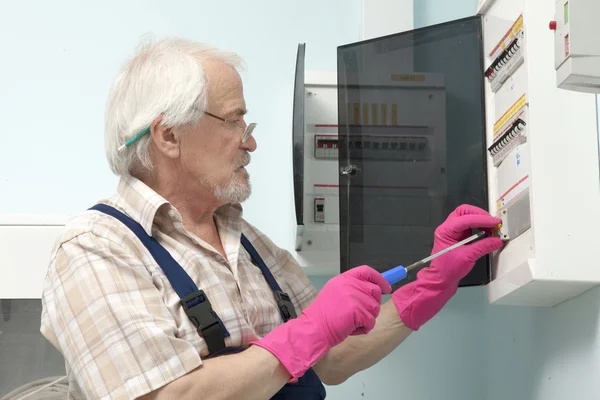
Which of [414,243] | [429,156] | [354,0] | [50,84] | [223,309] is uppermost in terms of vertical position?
[354,0]

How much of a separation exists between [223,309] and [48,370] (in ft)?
2.60

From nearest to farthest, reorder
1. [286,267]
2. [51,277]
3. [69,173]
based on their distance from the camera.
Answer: [51,277]
[286,267]
[69,173]

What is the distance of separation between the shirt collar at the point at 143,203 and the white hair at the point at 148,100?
4 centimetres

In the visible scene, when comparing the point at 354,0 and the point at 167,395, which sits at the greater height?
the point at 354,0

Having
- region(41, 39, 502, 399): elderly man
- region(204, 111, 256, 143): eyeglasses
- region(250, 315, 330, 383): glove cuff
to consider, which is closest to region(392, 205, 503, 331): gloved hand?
region(41, 39, 502, 399): elderly man

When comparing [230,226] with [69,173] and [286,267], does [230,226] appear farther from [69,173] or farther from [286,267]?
[69,173]

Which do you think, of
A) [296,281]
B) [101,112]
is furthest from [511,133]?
[101,112]

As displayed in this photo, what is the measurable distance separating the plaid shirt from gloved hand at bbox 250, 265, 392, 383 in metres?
0.13

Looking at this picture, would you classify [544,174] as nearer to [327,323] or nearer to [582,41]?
[582,41]

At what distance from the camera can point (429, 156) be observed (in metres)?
1.81

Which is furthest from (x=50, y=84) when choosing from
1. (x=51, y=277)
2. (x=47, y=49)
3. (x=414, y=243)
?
(x=414, y=243)

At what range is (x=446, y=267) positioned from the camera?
1668mm

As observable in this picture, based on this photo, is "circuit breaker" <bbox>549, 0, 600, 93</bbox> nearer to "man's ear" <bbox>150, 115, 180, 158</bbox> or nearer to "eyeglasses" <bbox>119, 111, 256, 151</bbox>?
"eyeglasses" <bbox>119, 111, 256, 151</bbox>

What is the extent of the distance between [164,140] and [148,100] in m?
0.09
